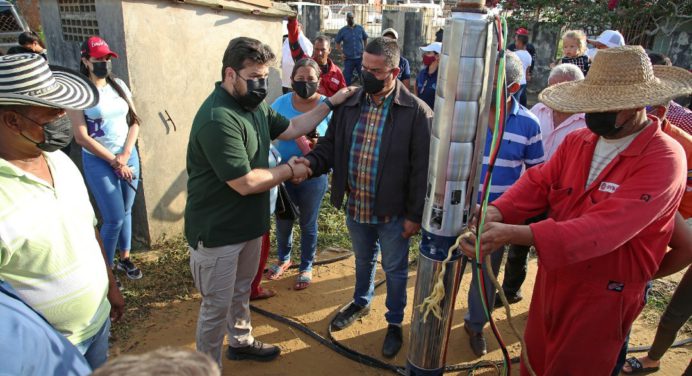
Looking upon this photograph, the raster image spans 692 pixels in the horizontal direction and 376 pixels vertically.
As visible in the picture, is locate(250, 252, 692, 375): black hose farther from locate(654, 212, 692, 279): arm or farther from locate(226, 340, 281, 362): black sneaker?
locate(654, 212, 692, 279): arm

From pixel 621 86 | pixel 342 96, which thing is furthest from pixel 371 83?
pixel 621 86

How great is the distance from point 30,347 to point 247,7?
4.71 m

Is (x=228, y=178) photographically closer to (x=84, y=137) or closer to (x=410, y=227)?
(x=410, y=227)

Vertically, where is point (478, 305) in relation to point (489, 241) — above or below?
below

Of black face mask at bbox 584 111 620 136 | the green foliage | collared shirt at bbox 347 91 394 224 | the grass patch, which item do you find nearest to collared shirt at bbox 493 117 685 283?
black face mask at bbox 584 111 620 136

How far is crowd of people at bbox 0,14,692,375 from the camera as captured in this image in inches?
74.2

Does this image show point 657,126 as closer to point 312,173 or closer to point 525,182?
point 525,182

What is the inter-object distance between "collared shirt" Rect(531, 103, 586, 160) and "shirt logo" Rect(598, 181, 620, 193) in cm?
177

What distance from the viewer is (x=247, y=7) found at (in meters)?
5.34

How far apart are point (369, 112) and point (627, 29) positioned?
1135cm

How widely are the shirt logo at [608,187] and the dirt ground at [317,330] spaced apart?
1932 mm

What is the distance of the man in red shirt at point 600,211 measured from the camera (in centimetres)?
193

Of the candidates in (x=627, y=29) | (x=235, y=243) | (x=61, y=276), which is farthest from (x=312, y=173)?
(x=627, y=29)

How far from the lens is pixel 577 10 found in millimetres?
12117
